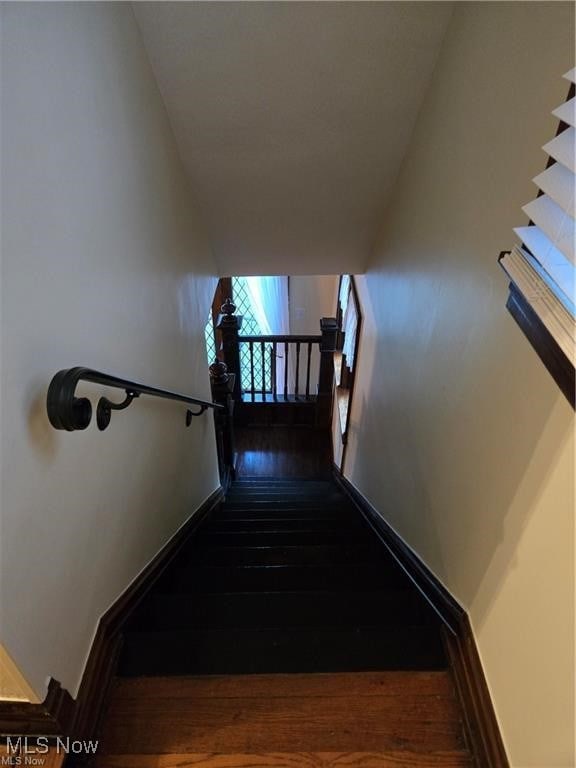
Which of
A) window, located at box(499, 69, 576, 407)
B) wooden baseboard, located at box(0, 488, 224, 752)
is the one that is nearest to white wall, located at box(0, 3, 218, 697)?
wooden baseboard, located at box(0, 488, 224, 752)

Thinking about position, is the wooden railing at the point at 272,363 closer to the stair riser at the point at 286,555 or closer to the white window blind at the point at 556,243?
the stair riser at the point at 286,555

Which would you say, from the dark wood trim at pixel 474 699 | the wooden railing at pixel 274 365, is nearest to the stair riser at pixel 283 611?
the dark wood trim at pixel 474 699

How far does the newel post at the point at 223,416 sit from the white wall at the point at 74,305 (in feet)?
4.73

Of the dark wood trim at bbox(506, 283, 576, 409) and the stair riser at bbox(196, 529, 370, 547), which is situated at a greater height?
the dark wood trim at bbox(506, 283, 576, 409)

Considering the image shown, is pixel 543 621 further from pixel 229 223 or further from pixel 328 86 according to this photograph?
pixel 229 223

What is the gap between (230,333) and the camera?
163 inches

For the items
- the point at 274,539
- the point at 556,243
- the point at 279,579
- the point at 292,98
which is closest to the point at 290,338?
the point at 274,539

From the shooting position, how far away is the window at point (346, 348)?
3.62m

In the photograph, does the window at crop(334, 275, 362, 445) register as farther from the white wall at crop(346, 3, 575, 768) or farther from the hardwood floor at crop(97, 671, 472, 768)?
the hardwood floor at crop(97, 671, 472, 768)

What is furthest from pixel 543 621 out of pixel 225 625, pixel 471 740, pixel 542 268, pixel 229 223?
pixel 229 223

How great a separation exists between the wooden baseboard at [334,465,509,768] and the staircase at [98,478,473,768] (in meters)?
0.03

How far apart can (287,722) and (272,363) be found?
3604mm

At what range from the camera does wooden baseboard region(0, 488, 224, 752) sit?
854 millimetres

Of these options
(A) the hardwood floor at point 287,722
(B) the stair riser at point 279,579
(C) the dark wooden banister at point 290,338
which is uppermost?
(C) the dark wooden banister at point 290,338
